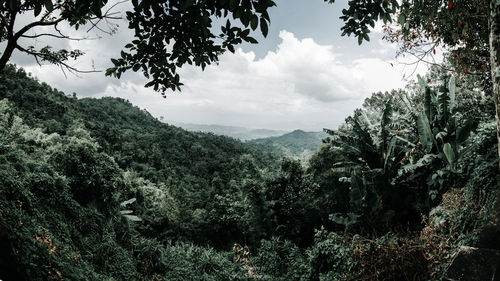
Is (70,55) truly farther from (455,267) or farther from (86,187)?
(86,187)

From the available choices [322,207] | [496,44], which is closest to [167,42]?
[496,44]

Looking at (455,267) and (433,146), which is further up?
(433,146)

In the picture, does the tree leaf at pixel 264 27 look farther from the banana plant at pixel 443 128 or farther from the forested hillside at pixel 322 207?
the banana plant at pixel 443 128

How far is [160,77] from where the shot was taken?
112 inches

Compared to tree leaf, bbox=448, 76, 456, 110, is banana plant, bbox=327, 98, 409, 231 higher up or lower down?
lower down

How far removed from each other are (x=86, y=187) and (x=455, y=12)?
→ 1039cm

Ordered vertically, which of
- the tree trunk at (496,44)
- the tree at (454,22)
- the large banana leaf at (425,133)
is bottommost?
the large banana leaf at (425,133)

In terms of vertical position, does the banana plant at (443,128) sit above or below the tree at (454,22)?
below

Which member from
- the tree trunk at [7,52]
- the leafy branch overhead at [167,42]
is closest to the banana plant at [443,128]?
the leafy branch overhead at [167,42]

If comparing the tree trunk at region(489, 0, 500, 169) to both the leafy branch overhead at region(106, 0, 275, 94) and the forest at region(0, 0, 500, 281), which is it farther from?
the leafy branch overhead at region(106, 0, 275, 94)

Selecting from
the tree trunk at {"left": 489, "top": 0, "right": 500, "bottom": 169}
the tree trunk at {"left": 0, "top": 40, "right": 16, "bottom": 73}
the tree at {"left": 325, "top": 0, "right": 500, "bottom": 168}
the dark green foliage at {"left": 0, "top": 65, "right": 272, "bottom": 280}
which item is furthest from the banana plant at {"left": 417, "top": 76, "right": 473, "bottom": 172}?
the dark green foliage at {"left": 0, "top": 65, "right": 272, "bottom": 280}

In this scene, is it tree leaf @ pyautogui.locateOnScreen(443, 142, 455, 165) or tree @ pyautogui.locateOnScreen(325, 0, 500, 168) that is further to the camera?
tree leaf @ pyautogui.locateOnScreen(443, 142, 455, 165)

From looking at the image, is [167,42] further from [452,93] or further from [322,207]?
[322,207]

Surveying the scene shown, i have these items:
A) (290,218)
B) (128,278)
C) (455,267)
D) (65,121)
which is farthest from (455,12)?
(65,121)
